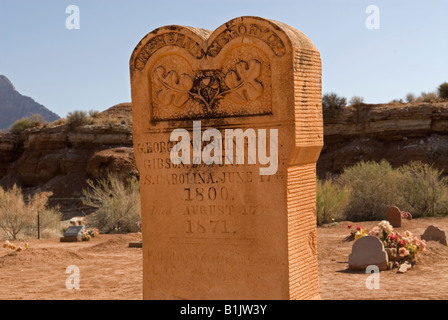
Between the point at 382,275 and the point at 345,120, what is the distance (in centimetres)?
2696

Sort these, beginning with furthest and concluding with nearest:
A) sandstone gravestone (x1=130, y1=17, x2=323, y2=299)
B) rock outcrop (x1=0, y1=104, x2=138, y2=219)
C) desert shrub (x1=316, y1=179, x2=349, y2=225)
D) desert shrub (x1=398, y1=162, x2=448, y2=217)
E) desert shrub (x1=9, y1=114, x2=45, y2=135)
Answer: desert shrub (x1=9, y1=114, x2=45, y2=135), rock outcrop (x1=0, y1=104, x2=138, y2=219), desert shrub (x1=398, y1=162, x2=448, y2=217), desert shrub (x1=316, y1=179, x2=349, y2=225), sandstone gravestone (x1=130, y1=17, x2=323, y2=299)

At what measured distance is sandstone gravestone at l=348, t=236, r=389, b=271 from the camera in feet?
33.8

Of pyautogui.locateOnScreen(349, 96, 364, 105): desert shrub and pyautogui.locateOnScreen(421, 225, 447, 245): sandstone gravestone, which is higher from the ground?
pyautogui.locateOnScreen(349, 96, 364, 105): desert shrub

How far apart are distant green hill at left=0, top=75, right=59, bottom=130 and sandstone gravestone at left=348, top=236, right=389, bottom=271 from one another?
104 m

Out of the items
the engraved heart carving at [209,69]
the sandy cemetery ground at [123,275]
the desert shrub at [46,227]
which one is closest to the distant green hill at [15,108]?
the desert shrub at [46,227]

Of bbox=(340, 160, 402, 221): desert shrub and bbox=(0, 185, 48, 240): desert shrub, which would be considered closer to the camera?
bbox=(0, 185, 48, 240): desert shrub

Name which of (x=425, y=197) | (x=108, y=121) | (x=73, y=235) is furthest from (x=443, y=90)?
(x=73, y=235)

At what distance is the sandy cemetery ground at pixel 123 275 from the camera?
8820 mm

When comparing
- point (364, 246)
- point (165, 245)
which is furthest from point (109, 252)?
point (165, 245)

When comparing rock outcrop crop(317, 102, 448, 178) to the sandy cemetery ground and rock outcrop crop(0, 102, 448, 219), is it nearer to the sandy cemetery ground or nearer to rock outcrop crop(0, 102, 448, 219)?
rock outcrop crop(0, 102, 448, 219)

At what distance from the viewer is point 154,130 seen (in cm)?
607

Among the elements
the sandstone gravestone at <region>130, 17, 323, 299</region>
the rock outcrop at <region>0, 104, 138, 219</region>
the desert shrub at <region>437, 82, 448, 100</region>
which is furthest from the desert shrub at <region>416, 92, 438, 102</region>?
the sandstone gravestone at <region>130, 17, 323, 299</region>

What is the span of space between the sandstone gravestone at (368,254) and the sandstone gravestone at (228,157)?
4.54 meters

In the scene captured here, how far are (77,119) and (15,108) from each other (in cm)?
8287
